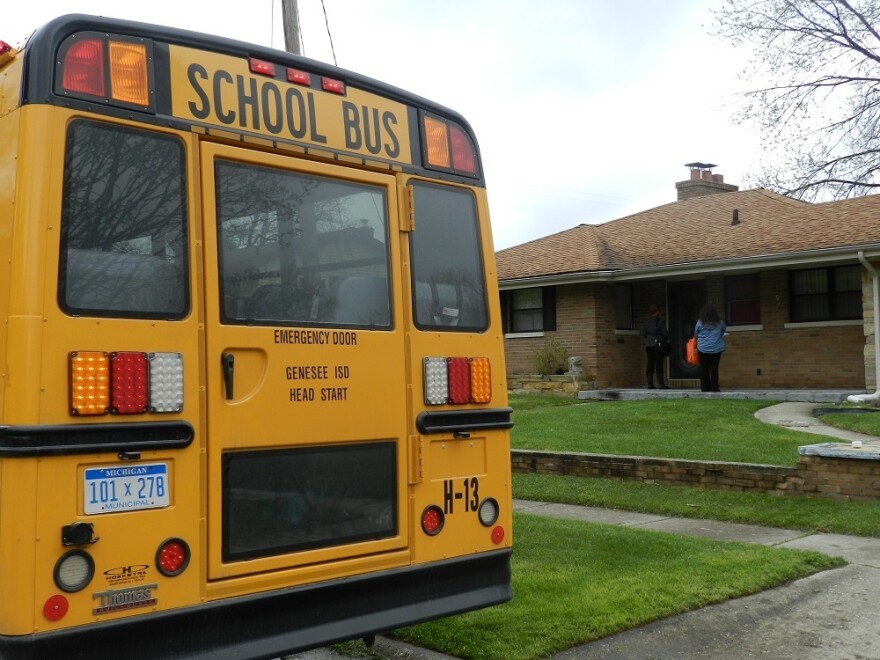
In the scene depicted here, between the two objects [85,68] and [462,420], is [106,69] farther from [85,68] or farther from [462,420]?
[462,420]

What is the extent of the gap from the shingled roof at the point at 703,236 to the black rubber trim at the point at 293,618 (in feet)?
47.3

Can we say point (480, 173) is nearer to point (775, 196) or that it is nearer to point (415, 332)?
point (415, 332)

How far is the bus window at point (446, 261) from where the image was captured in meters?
4.94

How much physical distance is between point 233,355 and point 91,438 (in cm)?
70

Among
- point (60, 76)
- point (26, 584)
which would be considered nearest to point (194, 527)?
point (26, 584)

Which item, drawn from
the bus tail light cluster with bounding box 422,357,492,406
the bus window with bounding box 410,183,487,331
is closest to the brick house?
the bus window with bounding box 410,183,487,331

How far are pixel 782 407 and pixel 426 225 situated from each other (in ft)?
41.3

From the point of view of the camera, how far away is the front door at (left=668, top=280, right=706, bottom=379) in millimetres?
21031

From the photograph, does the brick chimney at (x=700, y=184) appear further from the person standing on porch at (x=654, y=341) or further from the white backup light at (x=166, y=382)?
the white backup light at (x=166, y=382)

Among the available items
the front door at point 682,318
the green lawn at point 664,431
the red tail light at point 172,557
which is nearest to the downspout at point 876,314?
the green lawn at point 664,431

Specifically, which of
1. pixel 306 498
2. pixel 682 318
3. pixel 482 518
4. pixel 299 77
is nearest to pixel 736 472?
pixel 482 518

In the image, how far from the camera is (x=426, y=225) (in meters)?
5.00

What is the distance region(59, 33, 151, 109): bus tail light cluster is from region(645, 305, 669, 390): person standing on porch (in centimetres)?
1672

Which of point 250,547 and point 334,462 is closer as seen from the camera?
point 250,547
